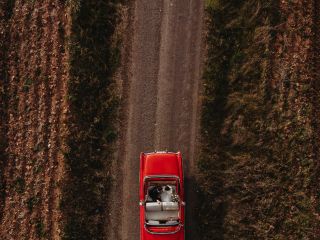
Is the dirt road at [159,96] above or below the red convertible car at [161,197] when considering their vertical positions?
above

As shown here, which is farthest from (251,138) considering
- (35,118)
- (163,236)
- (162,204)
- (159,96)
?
(35,118)

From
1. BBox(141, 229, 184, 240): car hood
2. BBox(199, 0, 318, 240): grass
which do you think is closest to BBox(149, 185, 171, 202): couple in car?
BBox(141, 229, 184, 240): car hood

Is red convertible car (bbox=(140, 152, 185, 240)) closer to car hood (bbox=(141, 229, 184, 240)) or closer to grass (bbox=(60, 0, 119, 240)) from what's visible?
car hood (bbox=(141, 229, 184, 240))

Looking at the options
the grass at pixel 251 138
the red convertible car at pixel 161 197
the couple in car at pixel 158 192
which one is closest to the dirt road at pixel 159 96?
the grass at pixel 251 138

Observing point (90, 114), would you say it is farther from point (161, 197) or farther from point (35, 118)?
point (161, 197)

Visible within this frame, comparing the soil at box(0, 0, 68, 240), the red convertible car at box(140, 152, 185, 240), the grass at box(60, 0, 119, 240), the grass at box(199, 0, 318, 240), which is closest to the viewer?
the red convertible car at box(140, 152, 185, 240)

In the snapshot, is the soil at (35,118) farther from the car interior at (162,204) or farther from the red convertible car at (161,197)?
the car interior at (162,204)
